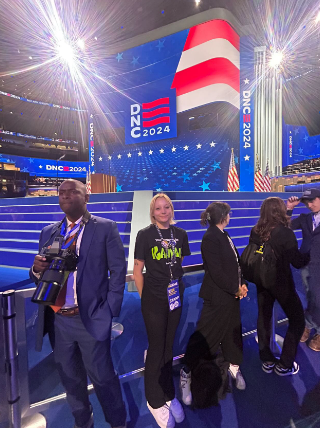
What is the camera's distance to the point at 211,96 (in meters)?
12.2

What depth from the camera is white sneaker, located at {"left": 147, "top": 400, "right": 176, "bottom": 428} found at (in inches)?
62.9

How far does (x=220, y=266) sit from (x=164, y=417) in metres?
1.11

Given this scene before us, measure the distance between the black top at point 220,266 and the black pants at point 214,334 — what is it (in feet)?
0.29

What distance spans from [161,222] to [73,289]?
2.49 ft

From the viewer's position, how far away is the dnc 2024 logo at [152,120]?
1338cm

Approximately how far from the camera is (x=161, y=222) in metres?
1.77

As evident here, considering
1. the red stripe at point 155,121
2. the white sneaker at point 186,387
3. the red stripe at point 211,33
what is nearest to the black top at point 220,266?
the white sneaker at point 186,387

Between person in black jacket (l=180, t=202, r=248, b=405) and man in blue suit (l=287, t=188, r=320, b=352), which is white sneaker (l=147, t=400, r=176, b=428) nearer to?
person in black jacket (l=180, t=202, r=248, b=405)

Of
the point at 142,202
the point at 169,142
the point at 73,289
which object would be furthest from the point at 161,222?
the point at 169,142

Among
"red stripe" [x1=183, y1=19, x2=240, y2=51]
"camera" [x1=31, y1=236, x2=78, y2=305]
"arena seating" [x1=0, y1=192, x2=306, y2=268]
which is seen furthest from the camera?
"red stripe" [x1=183, y1=19, x2=240, y2=51]

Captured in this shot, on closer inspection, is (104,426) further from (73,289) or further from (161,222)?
(161,222)

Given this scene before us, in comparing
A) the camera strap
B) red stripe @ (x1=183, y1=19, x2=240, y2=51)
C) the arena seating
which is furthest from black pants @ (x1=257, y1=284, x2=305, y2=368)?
red stripe @ (x1=183, y1=19, x2=240, y2=51)

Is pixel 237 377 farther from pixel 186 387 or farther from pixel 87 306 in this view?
pixel 87 306

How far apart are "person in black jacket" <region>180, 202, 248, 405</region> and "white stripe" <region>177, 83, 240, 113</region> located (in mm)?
12123
